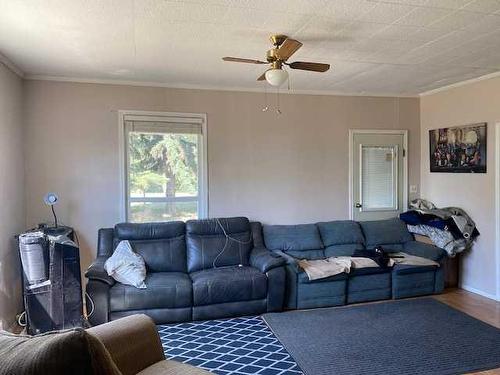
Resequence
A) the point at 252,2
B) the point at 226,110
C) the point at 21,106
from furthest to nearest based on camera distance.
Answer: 1. the point at 226,110
2. the point at 21,106
3. the point at 252,2

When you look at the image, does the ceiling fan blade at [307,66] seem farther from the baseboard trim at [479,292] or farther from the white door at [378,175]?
the baseboard trim at [479,292]

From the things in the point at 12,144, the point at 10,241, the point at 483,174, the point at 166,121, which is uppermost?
the point at 166,121

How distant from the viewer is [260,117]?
5188 mm

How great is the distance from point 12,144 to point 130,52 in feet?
5.09

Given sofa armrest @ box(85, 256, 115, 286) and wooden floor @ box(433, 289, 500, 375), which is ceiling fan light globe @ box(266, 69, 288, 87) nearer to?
sofa armrest @ box(85, 256, 115, 286)

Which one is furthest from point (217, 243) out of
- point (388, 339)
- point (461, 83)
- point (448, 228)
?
point (461, 83)

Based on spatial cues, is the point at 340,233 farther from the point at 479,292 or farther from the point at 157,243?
the point at 157,243

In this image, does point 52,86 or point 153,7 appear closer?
point 153,7

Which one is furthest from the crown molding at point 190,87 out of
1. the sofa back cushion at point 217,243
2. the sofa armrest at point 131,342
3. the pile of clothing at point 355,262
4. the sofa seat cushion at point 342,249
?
the sofa armrest at point 131,342

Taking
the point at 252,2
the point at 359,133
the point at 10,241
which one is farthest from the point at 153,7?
the point at 359,133

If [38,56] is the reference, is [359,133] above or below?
below

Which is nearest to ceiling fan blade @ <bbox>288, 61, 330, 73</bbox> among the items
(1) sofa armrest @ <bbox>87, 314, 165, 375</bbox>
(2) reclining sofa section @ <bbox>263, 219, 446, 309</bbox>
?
(2) reclining sofa section @ <bbox>263, 219, 446, 309</bbox>

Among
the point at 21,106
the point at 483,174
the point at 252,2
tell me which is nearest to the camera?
the point at 252,2

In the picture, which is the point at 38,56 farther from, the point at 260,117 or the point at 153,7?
the point at 260,117
